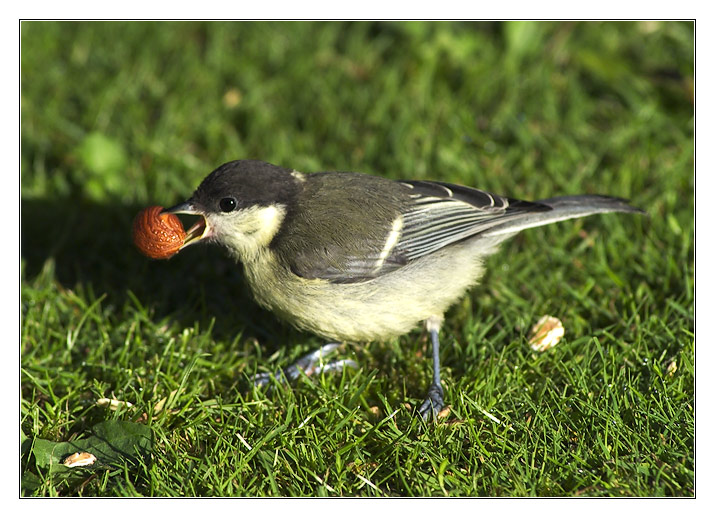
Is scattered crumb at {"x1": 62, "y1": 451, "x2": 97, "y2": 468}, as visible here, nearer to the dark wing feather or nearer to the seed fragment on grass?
the dark wing feather

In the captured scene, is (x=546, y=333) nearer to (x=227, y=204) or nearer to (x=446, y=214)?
(x=446, y=214)

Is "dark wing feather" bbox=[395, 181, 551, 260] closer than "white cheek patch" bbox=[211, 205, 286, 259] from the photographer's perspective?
No

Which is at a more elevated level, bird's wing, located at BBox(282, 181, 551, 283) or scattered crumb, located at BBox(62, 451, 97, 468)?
bird's wing, located at BBox(282, 181, 551, 283)

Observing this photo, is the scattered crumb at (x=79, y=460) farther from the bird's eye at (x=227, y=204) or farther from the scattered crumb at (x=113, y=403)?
the bird's eye at (x=227, y=204)

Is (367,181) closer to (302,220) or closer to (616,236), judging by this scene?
(302,220)

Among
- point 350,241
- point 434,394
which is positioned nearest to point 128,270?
point 350,241

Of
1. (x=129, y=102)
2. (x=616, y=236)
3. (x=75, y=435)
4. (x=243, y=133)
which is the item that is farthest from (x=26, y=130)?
(x=616, y=236)

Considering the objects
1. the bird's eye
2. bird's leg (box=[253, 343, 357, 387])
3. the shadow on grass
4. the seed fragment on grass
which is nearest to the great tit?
the bird's eye
